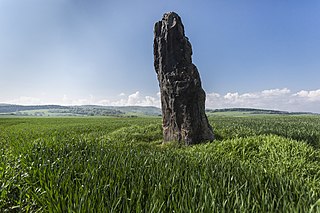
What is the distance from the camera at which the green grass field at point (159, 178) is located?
2.65m

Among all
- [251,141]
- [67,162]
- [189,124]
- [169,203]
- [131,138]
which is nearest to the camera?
[169,203]

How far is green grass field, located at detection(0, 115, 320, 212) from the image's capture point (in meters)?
2.65

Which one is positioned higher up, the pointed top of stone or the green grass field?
the pointed top of stone

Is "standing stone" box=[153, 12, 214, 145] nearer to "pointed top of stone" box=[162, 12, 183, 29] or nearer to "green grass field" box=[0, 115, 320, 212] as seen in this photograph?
"pointed top of stone" box=[162, 12, 183, 29]

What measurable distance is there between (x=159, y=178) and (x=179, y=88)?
Answer: 685 cm

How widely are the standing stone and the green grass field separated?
2.90 ft

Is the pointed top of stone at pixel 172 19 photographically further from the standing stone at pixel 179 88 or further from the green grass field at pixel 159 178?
the green grass field at pixel 159 178

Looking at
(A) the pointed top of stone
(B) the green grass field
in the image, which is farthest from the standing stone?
(B) the green grass field

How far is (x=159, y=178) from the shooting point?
3.48 metres

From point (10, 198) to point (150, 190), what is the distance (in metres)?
2.45

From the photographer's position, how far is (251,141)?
8.07 metres

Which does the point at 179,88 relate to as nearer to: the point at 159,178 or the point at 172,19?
the point at 172,19

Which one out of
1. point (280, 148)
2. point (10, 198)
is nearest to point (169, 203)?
point (10, 198)

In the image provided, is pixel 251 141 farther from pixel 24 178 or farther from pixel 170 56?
pixel 24 178
